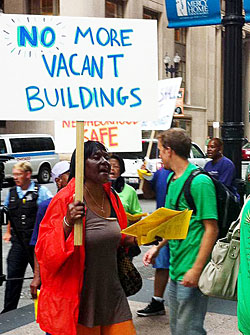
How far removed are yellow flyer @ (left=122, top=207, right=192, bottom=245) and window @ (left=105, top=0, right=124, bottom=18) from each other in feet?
98.6

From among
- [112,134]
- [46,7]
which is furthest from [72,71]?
[46,7]

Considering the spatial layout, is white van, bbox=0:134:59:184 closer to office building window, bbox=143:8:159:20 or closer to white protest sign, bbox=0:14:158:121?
office building window, bbox=143:8:159:20

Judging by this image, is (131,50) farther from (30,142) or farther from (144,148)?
(30,142)

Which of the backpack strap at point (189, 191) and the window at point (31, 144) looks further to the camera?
the window at point (31, 144)

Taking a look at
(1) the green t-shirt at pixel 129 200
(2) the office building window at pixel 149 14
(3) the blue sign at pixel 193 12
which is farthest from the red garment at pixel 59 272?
(2) the office building window at pixel 149 14

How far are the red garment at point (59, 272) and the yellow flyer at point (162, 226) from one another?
39 cm

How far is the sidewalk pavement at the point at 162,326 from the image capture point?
5.29m

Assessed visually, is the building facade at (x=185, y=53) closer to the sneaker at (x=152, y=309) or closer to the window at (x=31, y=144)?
the window at (x=31, y=144)

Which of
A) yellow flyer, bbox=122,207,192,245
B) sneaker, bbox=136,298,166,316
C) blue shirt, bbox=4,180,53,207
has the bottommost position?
sneaker, bbox=136,298,166,316

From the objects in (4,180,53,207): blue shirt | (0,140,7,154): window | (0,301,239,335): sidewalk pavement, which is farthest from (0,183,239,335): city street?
(0,140,7,154): window

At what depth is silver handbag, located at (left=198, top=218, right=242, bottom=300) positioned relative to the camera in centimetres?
309

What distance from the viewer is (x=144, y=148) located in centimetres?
1762

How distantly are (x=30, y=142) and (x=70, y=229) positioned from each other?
20.3 metres

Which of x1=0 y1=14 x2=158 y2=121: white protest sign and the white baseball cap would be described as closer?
x1=0 y1=14 x2=158 y2=121: white protest sign
